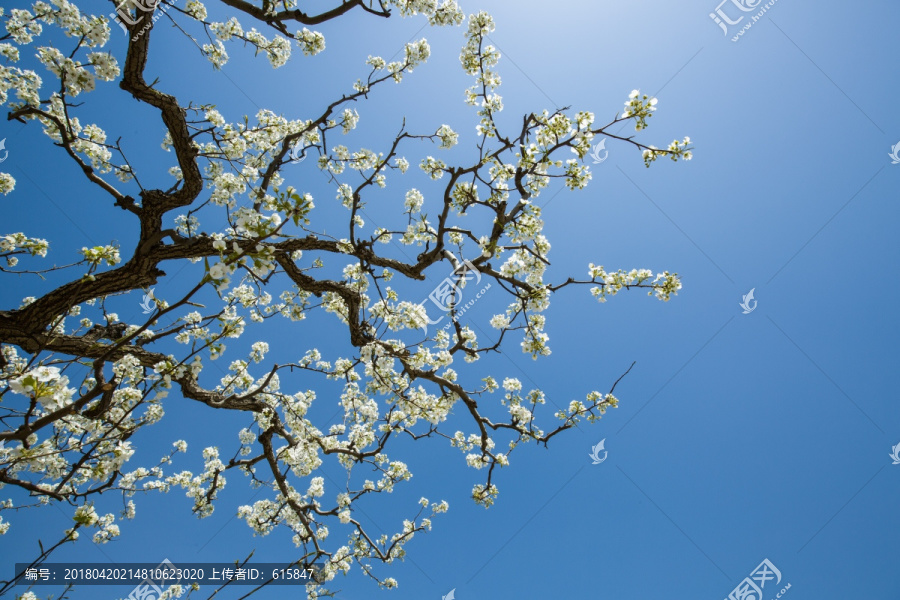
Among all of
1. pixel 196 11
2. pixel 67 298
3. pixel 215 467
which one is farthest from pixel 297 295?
pixel 196 11

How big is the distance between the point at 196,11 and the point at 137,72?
0.93 m

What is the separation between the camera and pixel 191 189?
484cm
